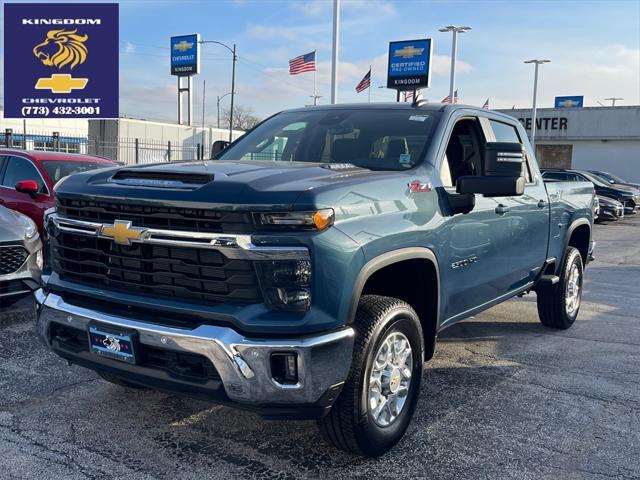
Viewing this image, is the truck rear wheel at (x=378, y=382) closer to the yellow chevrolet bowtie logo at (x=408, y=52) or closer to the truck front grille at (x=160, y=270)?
the truck front grille at (x=160, y=270)

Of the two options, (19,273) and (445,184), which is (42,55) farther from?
(445,184)

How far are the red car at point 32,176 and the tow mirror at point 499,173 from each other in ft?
17.4

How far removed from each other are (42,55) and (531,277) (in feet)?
70.0

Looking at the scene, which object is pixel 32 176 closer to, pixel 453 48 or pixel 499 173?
pixel 499 173

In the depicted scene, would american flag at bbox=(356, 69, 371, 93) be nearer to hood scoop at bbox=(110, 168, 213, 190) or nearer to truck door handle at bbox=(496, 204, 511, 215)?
truck door handle at bbox=(496, 204, 511, 215)

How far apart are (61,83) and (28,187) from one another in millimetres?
16495

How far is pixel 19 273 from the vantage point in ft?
19.3

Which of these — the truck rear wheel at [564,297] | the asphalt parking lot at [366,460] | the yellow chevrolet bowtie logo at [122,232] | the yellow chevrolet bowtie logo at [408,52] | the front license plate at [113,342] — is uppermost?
the yellow chevrolet bowtie logo at [408,52]

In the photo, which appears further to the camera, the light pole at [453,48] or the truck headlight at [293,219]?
the light pole at [453,48]

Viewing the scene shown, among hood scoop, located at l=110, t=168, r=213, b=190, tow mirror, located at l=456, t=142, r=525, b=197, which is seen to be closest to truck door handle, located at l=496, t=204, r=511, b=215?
tow mirror, located at l=456, t=142, r=525, b=197

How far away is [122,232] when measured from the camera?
10.2 feet

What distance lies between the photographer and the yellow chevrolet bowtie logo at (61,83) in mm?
22375

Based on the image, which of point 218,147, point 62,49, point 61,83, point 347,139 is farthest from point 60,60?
point 347,139

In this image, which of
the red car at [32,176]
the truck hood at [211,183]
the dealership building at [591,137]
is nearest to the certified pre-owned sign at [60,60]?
the red car at [32,176]
